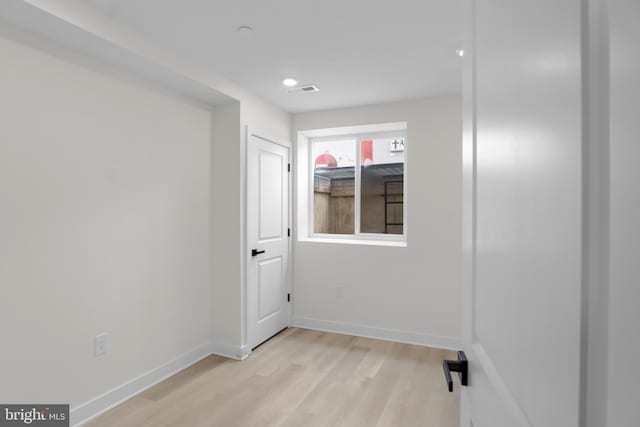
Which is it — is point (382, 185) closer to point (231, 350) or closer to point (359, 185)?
point (359, 185)

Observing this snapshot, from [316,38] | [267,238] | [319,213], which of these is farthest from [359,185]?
[316,38]

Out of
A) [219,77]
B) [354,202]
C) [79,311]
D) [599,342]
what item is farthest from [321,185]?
[599,342]

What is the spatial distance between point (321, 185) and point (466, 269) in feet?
11.0

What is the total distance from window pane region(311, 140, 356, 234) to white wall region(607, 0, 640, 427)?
A: 12.2ft

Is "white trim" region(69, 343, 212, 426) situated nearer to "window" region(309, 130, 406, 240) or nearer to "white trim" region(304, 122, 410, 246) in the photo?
"white trim" region(304, 122, 410, 246)

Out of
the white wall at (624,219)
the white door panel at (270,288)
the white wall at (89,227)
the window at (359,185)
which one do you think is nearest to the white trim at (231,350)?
the white wall at (89,227)

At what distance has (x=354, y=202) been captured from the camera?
3982 mm

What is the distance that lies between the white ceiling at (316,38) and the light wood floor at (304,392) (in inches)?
96.5

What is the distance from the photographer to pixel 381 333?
349 centimetres

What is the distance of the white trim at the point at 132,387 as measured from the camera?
6.72 feet

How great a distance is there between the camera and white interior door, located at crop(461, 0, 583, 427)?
33 cm

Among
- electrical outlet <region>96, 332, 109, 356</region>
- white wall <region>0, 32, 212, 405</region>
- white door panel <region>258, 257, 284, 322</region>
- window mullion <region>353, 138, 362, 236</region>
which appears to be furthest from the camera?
window mullion <region>353, 138, 362, 236</region>

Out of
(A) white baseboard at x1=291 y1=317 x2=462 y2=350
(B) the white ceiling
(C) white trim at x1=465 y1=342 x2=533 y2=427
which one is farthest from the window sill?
(C) white trim at x1=465 y1=342 x2=533 y2=427

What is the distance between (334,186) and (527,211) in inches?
147
